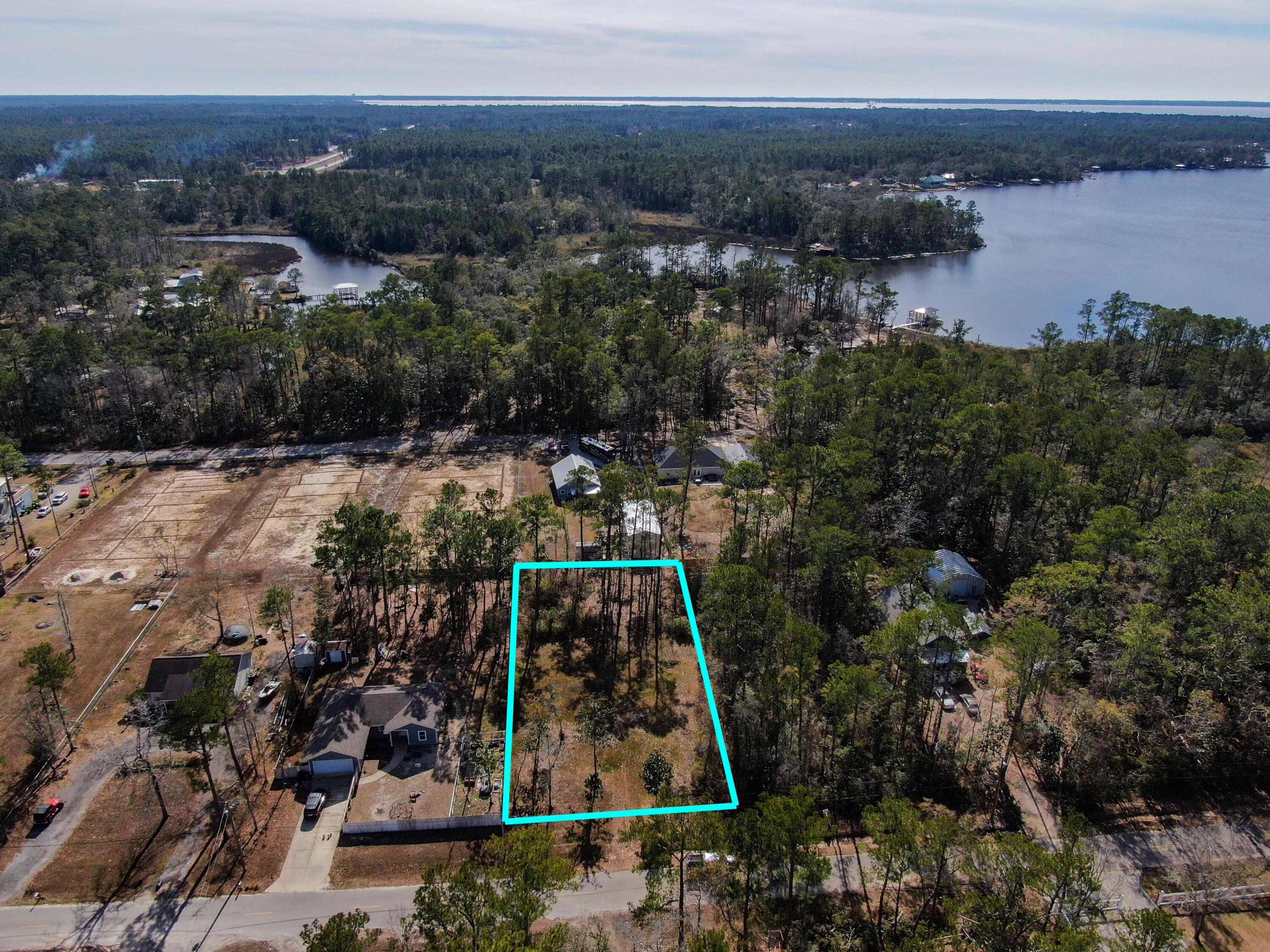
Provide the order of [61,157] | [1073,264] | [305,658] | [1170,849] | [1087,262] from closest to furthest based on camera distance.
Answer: [1170,849] < [305,658] < [1073,264] < [1087,262] < [61,157]

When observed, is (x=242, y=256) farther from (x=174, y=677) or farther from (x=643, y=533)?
(x=643, y=533)

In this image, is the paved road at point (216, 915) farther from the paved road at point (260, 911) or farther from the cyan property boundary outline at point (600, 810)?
the cyan property boundary outline at point (600, 810)

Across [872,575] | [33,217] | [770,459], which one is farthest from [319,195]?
[872,575]

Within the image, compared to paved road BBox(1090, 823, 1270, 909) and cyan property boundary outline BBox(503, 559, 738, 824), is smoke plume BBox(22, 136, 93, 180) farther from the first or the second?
paved road BBox(1090, 823, 1270, 909)

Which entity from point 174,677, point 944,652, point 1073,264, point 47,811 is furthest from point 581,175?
point 47,811

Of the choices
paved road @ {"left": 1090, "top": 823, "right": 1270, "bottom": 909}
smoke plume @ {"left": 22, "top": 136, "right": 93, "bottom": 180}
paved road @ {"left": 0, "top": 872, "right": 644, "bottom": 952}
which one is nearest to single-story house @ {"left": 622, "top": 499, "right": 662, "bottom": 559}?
paved road @ {"left": 0, "top": 872, "right": 644, "bottom": 952}

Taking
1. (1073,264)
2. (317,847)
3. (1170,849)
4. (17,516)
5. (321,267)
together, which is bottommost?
(317,847)

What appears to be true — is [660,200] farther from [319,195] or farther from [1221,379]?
[1221,379]
